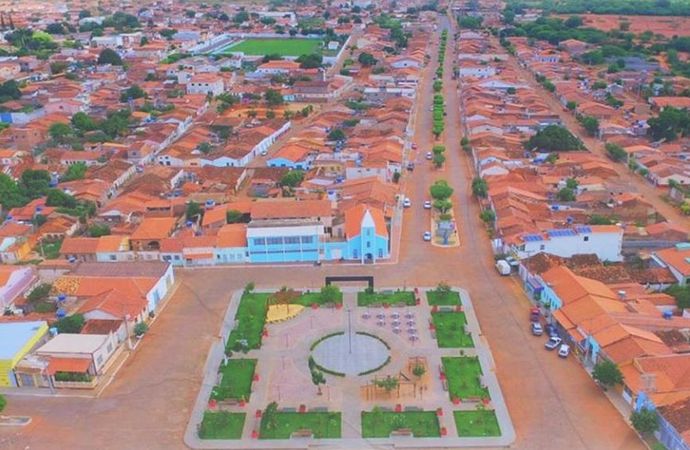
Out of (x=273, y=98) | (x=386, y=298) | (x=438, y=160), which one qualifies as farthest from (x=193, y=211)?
(x=273, y=98)

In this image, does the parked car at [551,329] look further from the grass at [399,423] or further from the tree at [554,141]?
the tree at [554,141]

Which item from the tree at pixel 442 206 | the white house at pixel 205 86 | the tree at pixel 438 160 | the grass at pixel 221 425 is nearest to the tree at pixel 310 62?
the white house at pixel 205 86

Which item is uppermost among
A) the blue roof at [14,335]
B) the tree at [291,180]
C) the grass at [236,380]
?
the blue roof at [14,335]

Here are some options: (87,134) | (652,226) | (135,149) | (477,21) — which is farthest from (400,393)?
(477,21)

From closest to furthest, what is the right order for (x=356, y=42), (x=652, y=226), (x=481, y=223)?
(x=652, y=226)
(x=481, y=223)
(x=356, y=42)

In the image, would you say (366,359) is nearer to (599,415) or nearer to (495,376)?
(495,376)

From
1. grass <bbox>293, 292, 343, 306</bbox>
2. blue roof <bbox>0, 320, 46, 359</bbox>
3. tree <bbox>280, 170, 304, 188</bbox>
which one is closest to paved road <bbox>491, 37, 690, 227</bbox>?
tree <bbox>280, 170, 304, 188</bbox>

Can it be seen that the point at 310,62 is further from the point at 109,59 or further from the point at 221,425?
the point at 221,425
